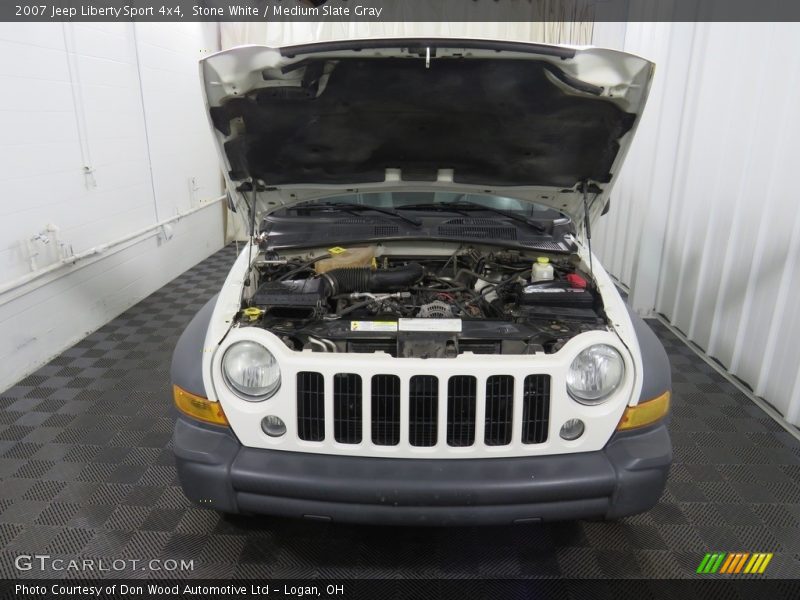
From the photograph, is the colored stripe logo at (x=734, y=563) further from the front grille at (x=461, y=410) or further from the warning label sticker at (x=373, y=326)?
the warning label sticker at (x=373, y=326)


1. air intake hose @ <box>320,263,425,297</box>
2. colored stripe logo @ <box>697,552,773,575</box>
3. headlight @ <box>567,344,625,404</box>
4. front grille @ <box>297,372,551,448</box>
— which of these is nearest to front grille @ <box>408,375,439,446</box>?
front grille @ <box>297,372,551,448</box>

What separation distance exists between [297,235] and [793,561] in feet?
7.89

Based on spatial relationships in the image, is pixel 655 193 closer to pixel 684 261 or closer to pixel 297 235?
pixel 684 261

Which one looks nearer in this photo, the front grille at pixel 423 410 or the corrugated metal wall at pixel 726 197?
the front grille at pixel 423 410

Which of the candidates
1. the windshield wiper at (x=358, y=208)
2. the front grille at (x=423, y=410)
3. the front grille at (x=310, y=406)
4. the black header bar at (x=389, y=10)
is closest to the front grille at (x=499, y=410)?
the front grille at (x=423, y=410)

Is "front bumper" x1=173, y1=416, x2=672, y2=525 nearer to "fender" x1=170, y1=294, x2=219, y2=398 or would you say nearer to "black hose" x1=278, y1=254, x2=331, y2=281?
"fender" x1=170, y1=294, x2=219, y2=398

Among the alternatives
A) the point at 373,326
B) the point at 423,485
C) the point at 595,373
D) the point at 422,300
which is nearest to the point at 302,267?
the point at 422,300

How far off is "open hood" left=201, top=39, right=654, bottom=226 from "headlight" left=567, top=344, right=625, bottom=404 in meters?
0.91

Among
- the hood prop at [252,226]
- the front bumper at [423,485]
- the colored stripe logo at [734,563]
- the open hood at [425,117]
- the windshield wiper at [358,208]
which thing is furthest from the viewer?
the windshield wiper at [358,208]

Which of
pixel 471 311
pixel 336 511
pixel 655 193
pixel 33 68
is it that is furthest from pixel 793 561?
pixel 33 68

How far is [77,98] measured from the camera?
377 centimetres

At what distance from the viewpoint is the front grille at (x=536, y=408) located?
5.49ft

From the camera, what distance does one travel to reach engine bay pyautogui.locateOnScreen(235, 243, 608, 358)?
184 centimetres

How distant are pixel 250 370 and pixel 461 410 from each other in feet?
2.26
